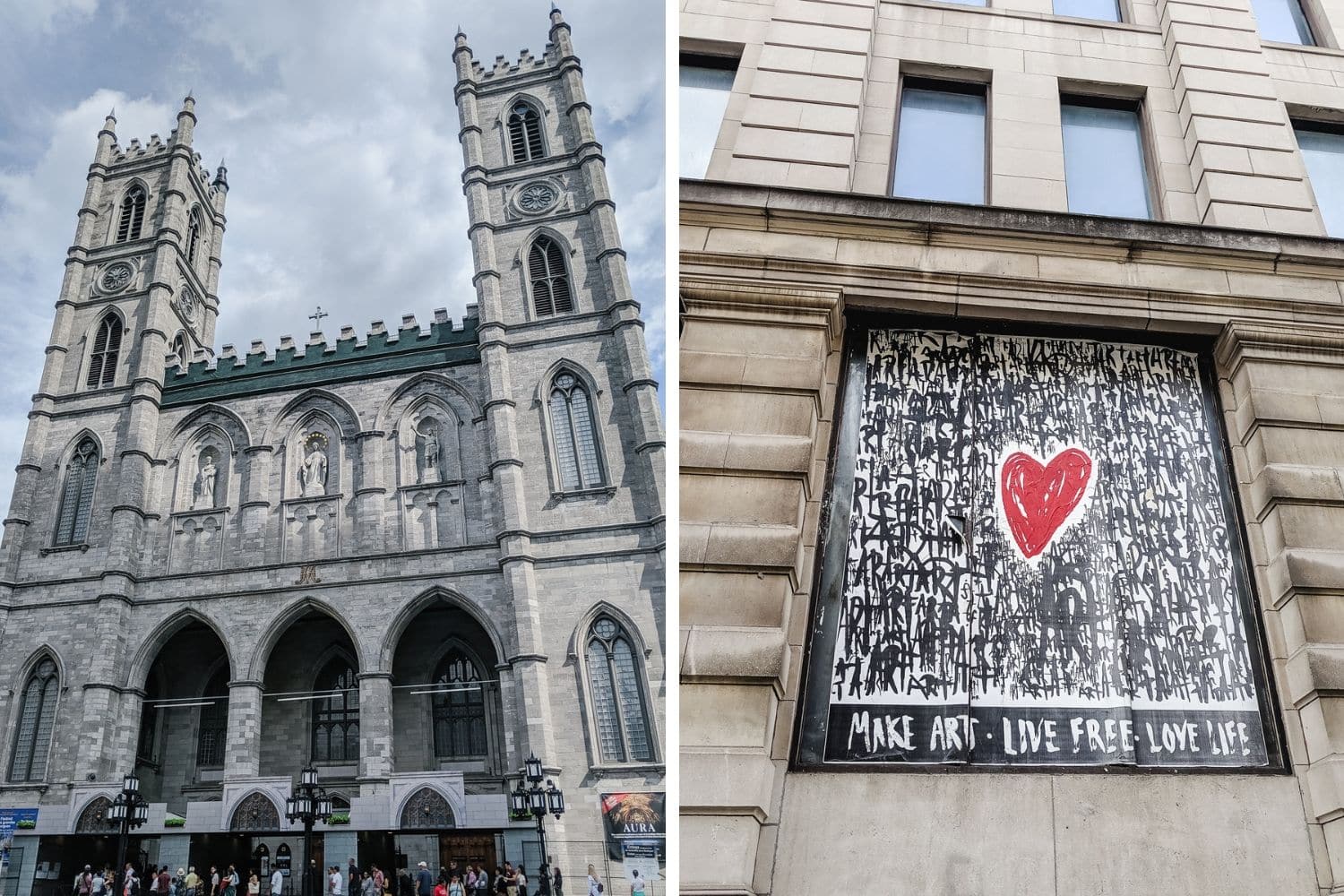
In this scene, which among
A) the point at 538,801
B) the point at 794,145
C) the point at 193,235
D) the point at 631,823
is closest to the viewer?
the point at 794,145

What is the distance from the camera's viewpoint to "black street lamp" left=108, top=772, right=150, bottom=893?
72.8 feet

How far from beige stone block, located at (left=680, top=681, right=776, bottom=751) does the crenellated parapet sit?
25.1m

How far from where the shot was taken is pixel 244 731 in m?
25.2

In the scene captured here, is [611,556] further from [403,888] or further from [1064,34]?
[1064,34]

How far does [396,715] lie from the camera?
86.0 feet

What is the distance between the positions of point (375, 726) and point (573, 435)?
911 centimetres

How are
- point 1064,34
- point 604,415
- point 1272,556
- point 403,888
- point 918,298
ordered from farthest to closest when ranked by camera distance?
point 604,415, point 403,888, point 1064,34, point 918,298, point 1272,556

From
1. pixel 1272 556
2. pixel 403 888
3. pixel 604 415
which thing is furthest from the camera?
pixel 604 415

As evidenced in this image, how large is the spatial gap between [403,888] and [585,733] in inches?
213

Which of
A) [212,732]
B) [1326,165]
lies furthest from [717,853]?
[212,732]

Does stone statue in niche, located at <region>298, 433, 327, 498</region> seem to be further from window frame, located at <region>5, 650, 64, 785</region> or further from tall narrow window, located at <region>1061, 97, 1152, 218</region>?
tall narrow window, located at <region>1061, 97, 1152, 218</region>

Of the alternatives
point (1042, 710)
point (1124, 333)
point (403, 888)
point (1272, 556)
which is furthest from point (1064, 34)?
point (403, 888)

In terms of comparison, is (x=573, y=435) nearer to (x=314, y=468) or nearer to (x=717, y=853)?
(x=314, y=468)

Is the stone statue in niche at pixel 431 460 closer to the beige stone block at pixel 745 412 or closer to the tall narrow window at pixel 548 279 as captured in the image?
the tall narrow window at pixel 548 279
